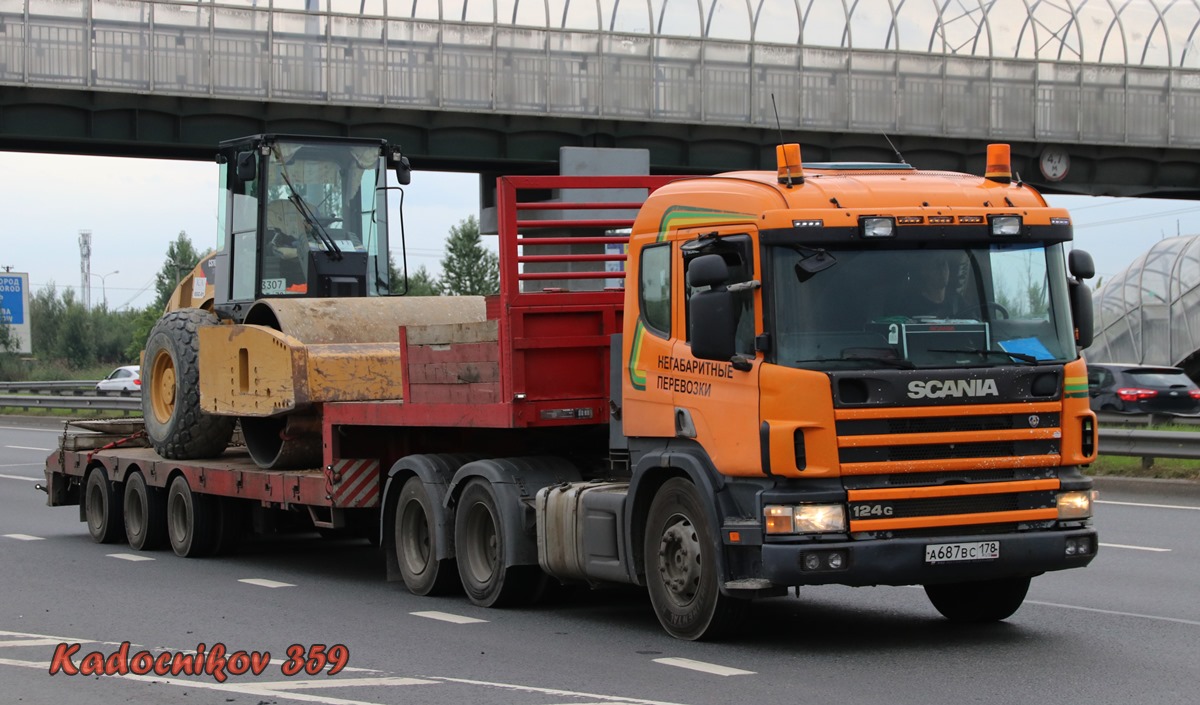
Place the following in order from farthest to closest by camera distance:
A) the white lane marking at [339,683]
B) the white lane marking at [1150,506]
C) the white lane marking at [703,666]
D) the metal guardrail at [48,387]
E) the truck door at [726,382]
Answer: the metal guardrail at [48,387] → the white lane marking at [1150,506] → the truck door at [726,382] → the white lane marking at [703,666] → the white lane marking at [339,683]

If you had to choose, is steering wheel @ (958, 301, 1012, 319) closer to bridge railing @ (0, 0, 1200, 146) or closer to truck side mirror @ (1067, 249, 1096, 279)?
truck side mirror @ (1067, 249, 1096, 279)

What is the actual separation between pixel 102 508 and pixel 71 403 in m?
28.4

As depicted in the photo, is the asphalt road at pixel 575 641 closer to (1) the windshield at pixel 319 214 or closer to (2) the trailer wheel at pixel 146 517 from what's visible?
(2) the trailer wheel at pixel 146 517

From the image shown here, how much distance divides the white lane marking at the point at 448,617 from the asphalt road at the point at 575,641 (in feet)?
0.08

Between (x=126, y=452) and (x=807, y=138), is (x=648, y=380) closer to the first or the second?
(x=126, y=452)

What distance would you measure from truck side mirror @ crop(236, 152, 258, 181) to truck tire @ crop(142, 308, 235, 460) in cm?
138

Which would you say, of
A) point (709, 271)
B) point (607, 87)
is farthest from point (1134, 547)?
point (607, 87)

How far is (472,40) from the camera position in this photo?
3272cm

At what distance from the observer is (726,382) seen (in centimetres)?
934

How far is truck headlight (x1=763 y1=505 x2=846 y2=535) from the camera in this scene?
350 inches

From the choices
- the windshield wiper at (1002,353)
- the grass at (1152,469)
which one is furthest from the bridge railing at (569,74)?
the windshield wiper at (1002,353)

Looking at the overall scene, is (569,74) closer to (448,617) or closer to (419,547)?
(419,547)

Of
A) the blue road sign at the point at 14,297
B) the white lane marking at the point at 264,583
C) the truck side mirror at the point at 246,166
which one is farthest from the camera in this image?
the blue road sign at the point at 14,297

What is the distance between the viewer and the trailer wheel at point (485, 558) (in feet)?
37.3
